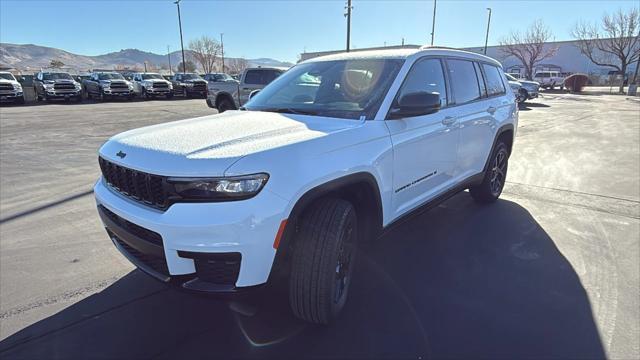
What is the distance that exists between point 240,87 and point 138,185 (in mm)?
11874

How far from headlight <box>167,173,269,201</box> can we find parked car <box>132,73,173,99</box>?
2752cm

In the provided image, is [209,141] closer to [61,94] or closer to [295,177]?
[295,177]

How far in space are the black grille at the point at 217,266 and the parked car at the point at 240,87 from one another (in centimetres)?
1033

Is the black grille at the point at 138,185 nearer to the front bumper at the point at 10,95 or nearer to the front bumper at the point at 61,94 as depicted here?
the front bumper at the point at 10,95

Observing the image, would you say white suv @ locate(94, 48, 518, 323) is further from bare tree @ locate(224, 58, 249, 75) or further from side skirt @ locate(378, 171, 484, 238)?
bare tree @ locate(224, 58, 249, 75)

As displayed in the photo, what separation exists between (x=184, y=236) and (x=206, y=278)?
282mm

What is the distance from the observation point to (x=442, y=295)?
9.87ft

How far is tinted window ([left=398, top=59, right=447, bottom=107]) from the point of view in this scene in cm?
316

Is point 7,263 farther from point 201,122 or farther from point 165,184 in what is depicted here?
point 165,184

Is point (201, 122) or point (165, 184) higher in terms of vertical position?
point (201, 122)

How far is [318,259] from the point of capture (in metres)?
2.30

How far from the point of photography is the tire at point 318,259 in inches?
90.8

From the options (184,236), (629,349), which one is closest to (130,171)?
(184,236)

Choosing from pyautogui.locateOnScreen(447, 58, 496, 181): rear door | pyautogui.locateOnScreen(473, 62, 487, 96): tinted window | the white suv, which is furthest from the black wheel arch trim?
pyautogui.locateOnScreen(473, 62, 487, 96): tinted window
